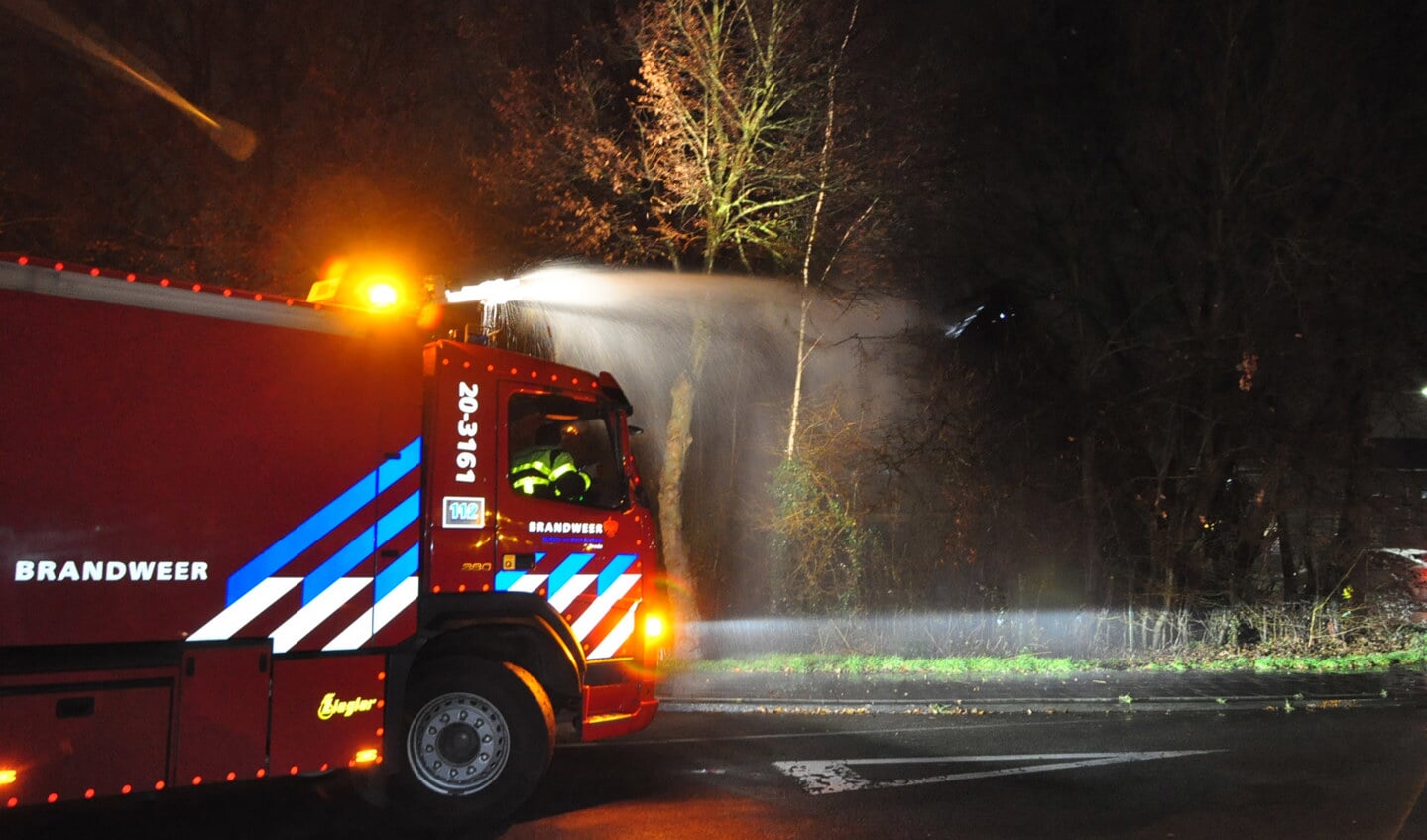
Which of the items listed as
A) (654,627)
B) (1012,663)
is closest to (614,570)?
(654,627)

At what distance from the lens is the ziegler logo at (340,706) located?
5969 mm

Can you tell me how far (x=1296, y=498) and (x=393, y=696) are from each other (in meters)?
14.6

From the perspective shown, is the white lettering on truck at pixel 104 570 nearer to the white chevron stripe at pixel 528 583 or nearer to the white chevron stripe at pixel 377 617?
the white chevron stripe at pixel 377 617

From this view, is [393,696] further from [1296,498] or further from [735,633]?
[1296,498]

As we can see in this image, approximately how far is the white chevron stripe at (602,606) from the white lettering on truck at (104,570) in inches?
88.7

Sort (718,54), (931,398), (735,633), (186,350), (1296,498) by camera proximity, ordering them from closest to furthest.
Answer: (186,350), (718,54), (735,633), (931,398), (1296,498)

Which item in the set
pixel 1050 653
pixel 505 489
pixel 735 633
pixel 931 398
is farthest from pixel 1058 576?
pixel 505 489

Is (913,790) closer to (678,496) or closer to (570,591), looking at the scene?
(570,591)

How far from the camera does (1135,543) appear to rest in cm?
1631

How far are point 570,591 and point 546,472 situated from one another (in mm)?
767

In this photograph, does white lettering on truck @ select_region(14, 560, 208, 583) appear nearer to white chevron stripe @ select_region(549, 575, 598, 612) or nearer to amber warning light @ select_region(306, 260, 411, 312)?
amber warning light @ select_region(306, 260, 411, 312)

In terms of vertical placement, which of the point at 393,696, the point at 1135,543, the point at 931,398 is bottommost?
the point at 393,696

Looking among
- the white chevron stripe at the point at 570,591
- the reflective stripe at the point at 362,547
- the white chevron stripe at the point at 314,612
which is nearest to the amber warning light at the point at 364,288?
the reflective stripe at the point at 362,547

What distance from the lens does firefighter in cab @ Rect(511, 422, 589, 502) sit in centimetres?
705
